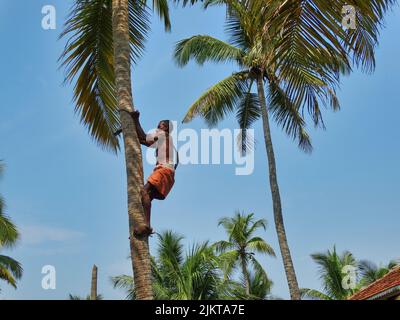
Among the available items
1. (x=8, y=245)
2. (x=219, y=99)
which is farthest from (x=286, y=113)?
(x=8, y=245)

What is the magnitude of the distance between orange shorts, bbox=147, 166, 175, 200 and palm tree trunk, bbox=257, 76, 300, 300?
31.8ft

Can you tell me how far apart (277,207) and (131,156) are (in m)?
10.7

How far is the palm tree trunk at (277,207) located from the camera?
14.1 meters

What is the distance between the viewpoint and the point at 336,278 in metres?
26.0

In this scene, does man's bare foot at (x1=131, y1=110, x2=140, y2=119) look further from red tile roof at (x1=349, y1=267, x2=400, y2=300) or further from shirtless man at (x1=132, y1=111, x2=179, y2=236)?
red tile roof at (x1=349, y1=267, x2=400, y2=300)

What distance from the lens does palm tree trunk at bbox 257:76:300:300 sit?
1409cm

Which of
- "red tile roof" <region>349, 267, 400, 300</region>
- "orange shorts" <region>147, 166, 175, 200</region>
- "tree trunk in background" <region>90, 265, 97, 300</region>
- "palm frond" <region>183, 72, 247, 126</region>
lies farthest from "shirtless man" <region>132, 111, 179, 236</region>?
"palm frond" <region>183, 72, 247, 126</region>

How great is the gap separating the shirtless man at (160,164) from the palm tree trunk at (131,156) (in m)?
0.09

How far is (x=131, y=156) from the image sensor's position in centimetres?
499

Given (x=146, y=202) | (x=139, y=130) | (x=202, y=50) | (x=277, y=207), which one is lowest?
(x=146, y=202)

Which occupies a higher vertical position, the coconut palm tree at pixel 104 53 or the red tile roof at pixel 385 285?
the coconut palm tree at pixel 104 53

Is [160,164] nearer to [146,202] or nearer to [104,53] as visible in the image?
[146,202]

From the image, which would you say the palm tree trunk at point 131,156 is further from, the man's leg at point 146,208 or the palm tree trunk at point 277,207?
the palm tree trunk at point 277,207

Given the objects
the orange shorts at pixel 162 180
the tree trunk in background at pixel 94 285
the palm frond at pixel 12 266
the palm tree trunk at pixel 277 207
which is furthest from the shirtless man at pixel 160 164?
the palm frond at pixel 12 266
